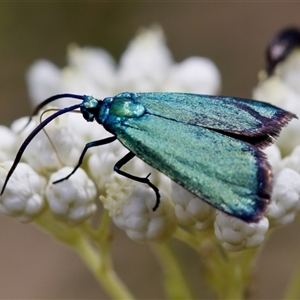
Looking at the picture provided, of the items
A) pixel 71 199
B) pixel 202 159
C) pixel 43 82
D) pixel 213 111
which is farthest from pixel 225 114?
pixel 43 82

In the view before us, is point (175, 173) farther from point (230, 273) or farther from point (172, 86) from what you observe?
point (172, 86)

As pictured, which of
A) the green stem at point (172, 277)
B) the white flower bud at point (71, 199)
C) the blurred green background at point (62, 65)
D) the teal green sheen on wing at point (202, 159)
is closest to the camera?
the teal green sheen on wing at point (202, 159)

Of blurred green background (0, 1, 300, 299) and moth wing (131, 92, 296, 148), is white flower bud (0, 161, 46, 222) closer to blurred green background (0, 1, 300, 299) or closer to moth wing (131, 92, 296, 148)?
moth wing (131, 92, 296, 148)

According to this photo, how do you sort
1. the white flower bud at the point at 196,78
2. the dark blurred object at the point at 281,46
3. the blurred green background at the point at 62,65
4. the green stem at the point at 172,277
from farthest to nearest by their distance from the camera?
the blurred green background at the point at 62,65 < the white flower bud at the point at 196,78 < the dark blurred object at the point at 281,46 < the green stem at the point at 172,277

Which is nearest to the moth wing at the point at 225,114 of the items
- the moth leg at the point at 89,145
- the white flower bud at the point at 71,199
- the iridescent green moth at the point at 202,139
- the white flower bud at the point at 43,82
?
the iridescent green moth at the point at 202,139

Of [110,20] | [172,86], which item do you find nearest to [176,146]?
[172,86]

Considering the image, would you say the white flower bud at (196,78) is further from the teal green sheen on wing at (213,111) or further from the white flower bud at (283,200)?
the white flower bud at (283,200)
